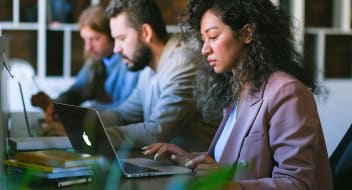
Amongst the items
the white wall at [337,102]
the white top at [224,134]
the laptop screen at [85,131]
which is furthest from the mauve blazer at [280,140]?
the white wall at [337,102]

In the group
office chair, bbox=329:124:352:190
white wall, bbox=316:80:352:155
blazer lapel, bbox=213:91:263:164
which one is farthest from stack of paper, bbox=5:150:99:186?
white wall, bbox=316:80:352:155

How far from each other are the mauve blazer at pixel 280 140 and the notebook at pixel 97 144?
211 millimetres

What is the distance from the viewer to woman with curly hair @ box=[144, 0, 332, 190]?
1.52 metres

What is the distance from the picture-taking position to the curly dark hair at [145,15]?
280cm

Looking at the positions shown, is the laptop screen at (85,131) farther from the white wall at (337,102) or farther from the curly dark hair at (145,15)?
the white wall at (337,102)

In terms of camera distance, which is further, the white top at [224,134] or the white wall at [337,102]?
the white wall at [337,102]

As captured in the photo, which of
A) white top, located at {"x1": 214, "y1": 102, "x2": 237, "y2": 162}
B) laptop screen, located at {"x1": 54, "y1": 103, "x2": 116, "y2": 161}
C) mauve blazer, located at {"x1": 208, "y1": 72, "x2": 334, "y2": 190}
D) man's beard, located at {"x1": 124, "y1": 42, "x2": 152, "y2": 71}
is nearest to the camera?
A: mauve blazer, located at {"x1": 208, "y1": 72, "x2": 334, "y2": 190}

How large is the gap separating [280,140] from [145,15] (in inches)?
55.3

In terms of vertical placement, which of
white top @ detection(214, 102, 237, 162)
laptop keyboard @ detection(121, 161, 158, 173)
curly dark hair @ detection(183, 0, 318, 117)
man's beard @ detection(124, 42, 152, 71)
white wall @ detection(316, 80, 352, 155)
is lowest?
white wall @ detection(316, 80, 352, 155)

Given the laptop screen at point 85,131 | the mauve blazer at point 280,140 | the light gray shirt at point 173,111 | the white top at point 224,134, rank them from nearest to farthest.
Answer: the mauve blazer at point 280,140
the laptop screen at point 85,131
the white top at point 224,134
the light gray shirt at point 173,111

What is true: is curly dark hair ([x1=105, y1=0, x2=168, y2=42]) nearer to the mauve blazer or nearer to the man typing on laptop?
the man typing on laptop

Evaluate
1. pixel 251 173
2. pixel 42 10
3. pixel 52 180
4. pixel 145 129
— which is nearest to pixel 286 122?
pixel 251 173

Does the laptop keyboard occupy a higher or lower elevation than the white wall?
higher

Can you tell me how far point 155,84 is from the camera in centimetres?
266
